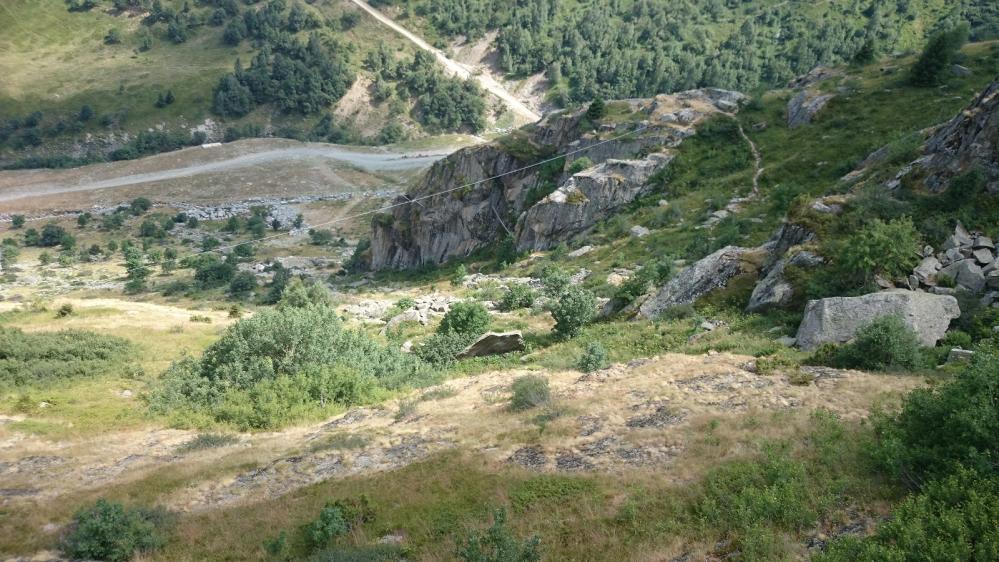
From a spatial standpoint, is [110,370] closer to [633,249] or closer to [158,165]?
[633,249]

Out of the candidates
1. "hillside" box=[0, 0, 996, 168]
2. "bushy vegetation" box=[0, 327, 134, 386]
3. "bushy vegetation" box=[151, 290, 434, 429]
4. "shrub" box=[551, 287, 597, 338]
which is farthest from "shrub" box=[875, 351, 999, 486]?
"hillside" box=[0, 0, 996, 168]

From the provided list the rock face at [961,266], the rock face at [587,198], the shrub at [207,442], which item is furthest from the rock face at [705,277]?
the rock face at [587,198]

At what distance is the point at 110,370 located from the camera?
78.8 ft

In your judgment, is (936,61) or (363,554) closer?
(363,554)

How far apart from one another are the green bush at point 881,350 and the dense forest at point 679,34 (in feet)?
291

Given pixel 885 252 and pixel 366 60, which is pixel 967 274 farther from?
pixel 366 60

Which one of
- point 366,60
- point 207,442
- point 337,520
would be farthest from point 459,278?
point 366,60

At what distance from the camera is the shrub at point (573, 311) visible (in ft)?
75.6

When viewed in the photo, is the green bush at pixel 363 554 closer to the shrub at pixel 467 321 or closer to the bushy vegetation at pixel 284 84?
the shrub at pixel 467 321

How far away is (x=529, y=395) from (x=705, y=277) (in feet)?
34.1

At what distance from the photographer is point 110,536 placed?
1027 centimetres

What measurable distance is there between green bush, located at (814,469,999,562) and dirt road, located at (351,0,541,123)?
358ft

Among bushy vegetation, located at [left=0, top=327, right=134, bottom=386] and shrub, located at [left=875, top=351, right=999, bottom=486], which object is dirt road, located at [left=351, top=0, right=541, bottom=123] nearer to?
bushy vegetation, located at [left=0, top=327, right=134, bottom=386]

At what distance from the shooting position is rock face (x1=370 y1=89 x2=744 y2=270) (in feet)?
141
